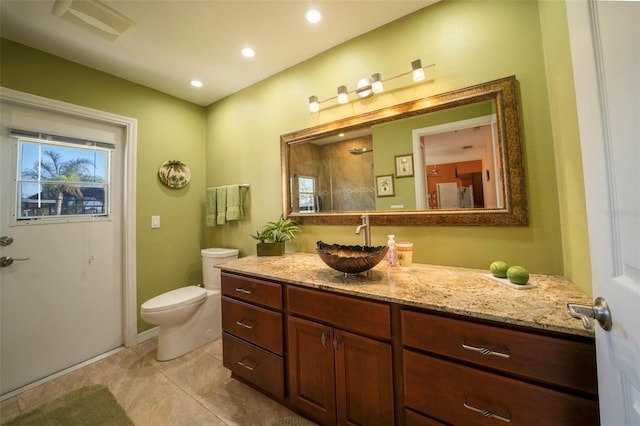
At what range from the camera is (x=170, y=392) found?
158 cm

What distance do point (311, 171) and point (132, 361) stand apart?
2186mm

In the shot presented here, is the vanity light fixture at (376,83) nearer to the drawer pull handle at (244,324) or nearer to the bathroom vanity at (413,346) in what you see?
the bathroom vanity at (413,346)

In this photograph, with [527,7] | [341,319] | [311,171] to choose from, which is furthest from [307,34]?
[341,319]

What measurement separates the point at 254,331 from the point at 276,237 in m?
0.75

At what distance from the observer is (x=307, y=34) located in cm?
174

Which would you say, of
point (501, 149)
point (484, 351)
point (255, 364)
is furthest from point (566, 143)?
point (255, 364)

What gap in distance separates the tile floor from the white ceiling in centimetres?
251

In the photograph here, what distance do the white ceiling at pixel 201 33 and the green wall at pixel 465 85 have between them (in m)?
0.15

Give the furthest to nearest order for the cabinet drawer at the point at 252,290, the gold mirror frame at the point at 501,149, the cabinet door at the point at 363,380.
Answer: the cabinet drawer at the point at 252,290, the gold mirror frame at the point at 501,149, the cabinet door at the point at 363,380

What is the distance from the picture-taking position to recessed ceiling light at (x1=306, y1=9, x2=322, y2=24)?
1540 millimetres

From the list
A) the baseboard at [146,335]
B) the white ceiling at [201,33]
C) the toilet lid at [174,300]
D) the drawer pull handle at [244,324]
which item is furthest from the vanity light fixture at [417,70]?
the baseboard at [146,335]

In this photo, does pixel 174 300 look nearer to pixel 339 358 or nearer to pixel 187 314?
pixel 187 314

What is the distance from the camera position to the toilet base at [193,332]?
1931 mm

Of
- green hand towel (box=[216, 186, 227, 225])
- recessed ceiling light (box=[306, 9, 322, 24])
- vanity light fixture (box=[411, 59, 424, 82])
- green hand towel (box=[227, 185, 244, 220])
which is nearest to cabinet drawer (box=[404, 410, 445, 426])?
vanity light fixture (box=[411, 59, 424, 82])
